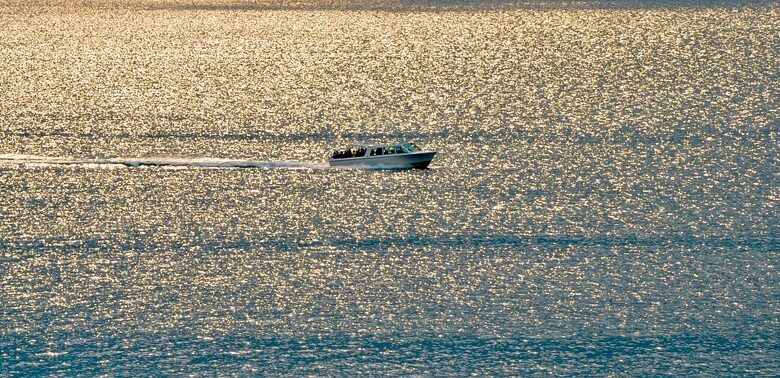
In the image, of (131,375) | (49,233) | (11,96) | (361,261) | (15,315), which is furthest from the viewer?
(11,96)

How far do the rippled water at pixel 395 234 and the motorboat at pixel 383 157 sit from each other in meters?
0.86

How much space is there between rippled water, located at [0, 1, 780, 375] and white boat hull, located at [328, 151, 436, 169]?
0.76m

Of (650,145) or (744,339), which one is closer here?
(744,339)

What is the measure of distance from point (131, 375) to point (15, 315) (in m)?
11.5

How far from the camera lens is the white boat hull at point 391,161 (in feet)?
334

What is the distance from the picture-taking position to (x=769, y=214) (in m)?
88.6

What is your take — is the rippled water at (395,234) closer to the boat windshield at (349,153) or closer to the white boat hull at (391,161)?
the white boat hull at (391,161)

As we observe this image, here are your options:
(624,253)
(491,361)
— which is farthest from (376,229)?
(491,361)

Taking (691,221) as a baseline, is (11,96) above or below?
above

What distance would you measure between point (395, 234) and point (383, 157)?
57.5ft

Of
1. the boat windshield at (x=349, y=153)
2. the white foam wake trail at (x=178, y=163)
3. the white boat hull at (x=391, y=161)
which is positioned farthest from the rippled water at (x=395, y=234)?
the boat windshield at (x=349, y=153)

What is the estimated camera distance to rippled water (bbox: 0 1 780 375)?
64.8m

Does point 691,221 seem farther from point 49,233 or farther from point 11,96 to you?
point 11,96

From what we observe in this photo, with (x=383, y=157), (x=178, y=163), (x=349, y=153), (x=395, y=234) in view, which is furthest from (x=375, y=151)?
(x=395, y=234)
